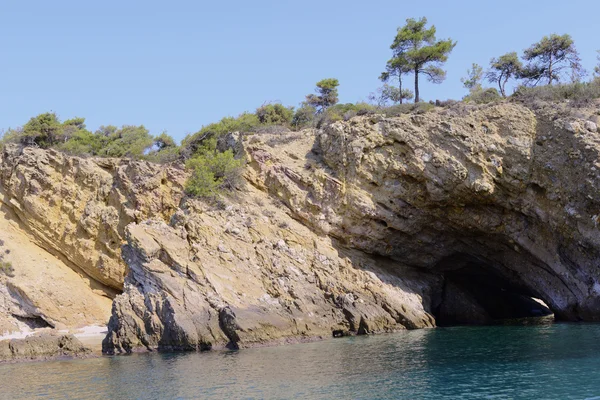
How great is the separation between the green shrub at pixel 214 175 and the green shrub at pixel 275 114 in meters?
9.34

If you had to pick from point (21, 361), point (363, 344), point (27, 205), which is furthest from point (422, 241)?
point (27, 205)

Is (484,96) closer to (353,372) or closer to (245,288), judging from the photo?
(245,288)

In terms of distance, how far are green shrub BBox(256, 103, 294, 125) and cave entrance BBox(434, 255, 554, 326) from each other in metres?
16.3

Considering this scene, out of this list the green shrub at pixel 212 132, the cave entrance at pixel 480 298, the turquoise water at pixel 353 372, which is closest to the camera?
the turquoise water at pixel 353 372

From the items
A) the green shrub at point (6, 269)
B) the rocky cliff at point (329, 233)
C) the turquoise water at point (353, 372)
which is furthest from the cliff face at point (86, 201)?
the turquoise water at point (353, 372)

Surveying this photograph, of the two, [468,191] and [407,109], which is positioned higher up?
[407,109]

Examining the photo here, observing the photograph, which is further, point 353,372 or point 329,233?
point 329,233

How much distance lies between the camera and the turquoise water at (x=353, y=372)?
16.5 metres

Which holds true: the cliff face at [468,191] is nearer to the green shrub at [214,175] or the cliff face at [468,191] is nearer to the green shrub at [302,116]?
the green shrub at [214,175]

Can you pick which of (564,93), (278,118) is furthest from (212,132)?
(564,93)

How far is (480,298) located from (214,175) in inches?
741

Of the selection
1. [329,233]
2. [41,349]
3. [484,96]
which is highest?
[484,96]

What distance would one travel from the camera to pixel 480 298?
128ft

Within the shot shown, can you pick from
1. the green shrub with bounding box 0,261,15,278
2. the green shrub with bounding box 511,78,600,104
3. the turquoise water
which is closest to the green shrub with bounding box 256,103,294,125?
the green shrub with bounding box 511,78,600,104
